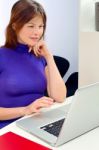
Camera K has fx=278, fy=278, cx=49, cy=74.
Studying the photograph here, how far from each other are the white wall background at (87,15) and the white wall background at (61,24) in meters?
1.17

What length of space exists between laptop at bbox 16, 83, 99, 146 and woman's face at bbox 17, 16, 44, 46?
566mm

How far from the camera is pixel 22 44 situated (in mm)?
1738

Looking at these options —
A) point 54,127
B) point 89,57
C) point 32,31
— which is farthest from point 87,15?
point 54,127

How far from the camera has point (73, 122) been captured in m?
1.04

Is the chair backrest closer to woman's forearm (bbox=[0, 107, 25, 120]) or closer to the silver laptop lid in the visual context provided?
woman's forearm (bbox=[0, 107, 25, 120])

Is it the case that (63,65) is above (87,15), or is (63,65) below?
below

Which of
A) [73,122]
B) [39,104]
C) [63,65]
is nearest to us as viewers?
[73,122]

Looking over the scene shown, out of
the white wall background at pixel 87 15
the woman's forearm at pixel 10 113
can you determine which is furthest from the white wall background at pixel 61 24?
the woman's forearm at pixel 10 113

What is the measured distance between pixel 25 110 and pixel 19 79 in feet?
0.79

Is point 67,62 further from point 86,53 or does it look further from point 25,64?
point 25,64

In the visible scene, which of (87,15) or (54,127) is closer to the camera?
(54,127)

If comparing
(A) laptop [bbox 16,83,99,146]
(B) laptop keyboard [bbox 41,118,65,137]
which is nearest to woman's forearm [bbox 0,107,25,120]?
(A) laptop [bbox 16,83,99,146]

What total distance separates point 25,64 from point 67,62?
1.90m

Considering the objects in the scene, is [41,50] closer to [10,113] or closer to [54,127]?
[10,113]
